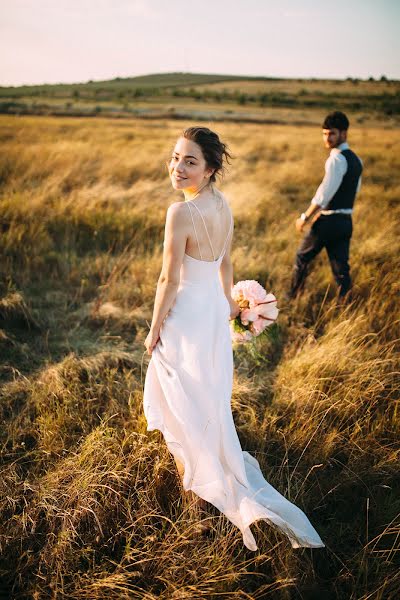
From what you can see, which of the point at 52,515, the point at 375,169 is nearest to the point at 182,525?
the point at 52,515

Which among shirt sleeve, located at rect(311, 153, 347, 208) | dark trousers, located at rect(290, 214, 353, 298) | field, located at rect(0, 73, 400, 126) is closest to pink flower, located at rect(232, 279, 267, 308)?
shirt sleeve, located at rect(311, 153, 347, 208)

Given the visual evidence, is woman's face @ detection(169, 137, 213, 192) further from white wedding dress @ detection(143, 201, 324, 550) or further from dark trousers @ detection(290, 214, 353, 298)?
dark trousers @ detection(290, 214, 353, 298)

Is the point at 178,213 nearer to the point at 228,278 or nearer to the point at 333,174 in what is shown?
the point at 228,278

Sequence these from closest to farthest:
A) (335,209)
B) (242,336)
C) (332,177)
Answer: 1. (242,336)
2. (332,177)
3. (335,209)

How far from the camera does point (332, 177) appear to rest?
13.4 ft

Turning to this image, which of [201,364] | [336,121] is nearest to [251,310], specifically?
[201,364]

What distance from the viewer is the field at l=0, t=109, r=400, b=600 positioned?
1.90m

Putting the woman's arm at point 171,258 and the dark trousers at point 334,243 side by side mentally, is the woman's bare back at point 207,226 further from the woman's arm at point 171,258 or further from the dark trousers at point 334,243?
the dark trousers at point 334,243

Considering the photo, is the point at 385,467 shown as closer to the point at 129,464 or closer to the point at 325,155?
the point at 129,464

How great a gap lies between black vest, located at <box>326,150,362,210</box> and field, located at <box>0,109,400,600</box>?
42.9 inches

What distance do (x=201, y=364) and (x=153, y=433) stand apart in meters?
0.91

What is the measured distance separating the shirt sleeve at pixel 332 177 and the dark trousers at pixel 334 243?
267 mm

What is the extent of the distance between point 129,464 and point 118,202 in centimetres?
622

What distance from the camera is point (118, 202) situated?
764 centimetres
